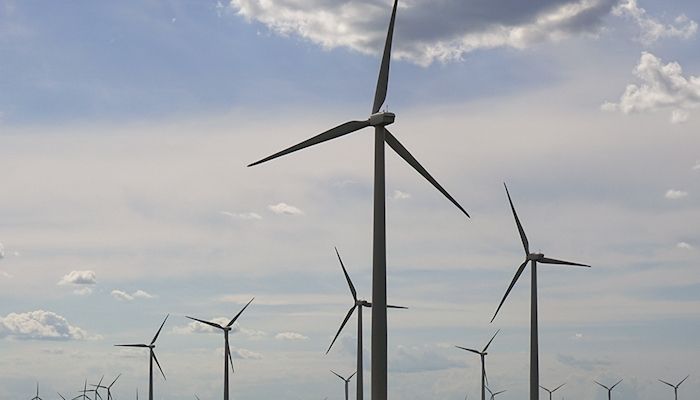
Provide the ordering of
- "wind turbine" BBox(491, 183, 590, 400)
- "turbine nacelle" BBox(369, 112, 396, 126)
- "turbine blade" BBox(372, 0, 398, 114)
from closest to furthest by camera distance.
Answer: "turbine nacelle" BBox(369, 112, 396, 126)
"turbine blade" BBox(372, 0, 398, 114)
"wind turbine" BBox(491, 183, 590, 400)

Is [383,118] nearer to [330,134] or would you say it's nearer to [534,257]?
[330,134]

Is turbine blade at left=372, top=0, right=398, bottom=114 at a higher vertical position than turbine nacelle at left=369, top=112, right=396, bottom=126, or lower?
higher

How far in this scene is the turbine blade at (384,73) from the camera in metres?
57.4

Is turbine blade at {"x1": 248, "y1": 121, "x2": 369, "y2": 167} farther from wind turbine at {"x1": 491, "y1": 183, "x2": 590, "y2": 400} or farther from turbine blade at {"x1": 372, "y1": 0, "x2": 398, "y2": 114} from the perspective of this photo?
wind turbine at {"x1": 491, "y1": 183, "x2": 590, "y2": 400}

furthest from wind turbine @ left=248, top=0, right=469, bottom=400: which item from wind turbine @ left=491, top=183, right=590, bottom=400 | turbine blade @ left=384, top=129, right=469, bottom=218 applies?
wind turbine @ left=491, top=183, right=590, bottom=400

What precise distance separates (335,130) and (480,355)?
91887 millimetres

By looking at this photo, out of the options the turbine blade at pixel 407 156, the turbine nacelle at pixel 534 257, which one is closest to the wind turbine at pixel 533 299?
the turbine nacelle at pixel 534 257

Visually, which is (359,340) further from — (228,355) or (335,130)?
(335,130)

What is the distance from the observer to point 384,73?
5909cm

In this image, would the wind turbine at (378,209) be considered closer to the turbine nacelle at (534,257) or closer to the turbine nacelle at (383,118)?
the turbine nacelle at (383,118)

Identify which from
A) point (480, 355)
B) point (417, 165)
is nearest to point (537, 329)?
point (417, 165)

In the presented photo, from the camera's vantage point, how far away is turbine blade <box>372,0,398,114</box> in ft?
188

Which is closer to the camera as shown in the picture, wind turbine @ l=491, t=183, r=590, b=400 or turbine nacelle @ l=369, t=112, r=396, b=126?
turbine nacelle @ l=369, t=112, r=396, b=126

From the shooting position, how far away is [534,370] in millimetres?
78438
